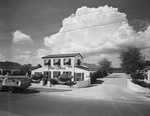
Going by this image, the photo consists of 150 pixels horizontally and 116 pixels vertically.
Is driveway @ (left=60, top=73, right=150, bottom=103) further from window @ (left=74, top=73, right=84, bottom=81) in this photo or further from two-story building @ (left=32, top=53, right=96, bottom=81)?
two-story building @ (left=32, top=53, right=96, bottom=81)

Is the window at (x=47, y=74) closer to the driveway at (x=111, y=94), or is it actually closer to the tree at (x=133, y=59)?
the driveway at (x=111, y=94)

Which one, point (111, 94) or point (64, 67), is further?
point (64, 67)

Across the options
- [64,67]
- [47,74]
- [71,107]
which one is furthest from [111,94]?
[47,74]

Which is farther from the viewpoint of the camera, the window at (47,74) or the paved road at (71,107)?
the window at (47,74)

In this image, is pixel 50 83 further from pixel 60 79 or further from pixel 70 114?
pixel 70 114

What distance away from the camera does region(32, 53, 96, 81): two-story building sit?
2268 cm

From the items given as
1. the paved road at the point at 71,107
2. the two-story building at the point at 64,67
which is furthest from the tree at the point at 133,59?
the paved road at the point at 71,107

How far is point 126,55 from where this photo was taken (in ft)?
83.0

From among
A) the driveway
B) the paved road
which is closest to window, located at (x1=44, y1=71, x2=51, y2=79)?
the driveway

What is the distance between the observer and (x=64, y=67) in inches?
952

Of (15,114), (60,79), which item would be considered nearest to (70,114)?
(15,114)

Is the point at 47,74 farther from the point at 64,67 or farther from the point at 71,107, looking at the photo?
the point at 71,107

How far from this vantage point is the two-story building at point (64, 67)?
22.7 meters

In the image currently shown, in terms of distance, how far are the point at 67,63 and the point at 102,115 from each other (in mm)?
18059
